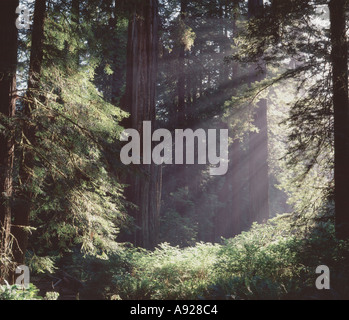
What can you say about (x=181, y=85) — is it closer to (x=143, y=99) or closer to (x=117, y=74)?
(x=117, y=74)

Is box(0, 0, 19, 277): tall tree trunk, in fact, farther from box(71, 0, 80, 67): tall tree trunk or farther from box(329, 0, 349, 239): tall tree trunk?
box(329, 0, 349, 239): tall tree trunk

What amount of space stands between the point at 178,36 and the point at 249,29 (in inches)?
248

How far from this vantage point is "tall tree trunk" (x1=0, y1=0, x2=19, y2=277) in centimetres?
548

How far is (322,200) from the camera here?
26.8ft

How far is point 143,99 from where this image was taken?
37.5 feet

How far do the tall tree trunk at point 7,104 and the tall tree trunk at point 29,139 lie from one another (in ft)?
0.93

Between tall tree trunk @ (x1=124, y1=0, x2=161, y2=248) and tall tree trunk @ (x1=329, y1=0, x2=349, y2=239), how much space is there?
5.51 meters

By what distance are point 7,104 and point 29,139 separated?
0.73m

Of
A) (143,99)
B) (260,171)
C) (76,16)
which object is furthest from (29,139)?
(260,171)

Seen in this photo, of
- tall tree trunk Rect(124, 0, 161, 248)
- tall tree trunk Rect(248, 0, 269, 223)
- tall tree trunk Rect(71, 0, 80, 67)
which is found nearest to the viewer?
tall tree trunk Rect(71, 0, 80, 67)

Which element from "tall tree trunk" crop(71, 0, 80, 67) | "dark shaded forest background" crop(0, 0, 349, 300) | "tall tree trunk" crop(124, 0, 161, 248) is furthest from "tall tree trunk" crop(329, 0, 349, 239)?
"tall tree trunk" crop(124, 0, 161, 248)
